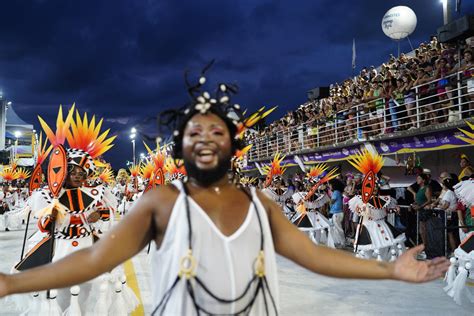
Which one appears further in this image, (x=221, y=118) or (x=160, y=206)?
(x=221, y=118)

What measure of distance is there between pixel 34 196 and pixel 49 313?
4.20ft

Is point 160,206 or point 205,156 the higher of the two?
point 205,156

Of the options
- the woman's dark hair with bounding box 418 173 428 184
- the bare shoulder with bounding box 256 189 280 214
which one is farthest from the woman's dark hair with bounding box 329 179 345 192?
the bare shoulder with bounding box 256 189 280 214

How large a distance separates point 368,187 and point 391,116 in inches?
188

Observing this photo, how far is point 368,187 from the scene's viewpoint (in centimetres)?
947

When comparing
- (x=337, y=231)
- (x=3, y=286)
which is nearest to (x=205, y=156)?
(x=3, y=286)

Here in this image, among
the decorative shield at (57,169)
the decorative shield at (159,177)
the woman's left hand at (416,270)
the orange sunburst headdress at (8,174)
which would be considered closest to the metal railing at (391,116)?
the decorative shield at (159,177)

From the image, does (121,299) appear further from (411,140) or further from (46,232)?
(411,140)

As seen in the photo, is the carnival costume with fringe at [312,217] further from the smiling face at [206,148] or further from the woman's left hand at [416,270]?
the smiling face at [206,148]

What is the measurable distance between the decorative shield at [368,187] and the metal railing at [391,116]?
228 centimetres

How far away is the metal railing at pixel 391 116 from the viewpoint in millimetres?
10711

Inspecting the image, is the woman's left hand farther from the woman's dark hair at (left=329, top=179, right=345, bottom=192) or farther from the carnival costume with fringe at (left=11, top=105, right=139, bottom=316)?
the woman's dark hair at (left=329, top=179, right=345, bottom=192)

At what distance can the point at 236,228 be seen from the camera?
2.26 meters

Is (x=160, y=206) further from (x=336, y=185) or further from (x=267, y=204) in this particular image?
(x=336, y=185)
